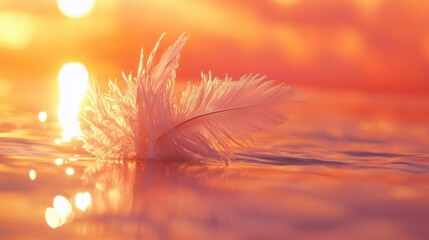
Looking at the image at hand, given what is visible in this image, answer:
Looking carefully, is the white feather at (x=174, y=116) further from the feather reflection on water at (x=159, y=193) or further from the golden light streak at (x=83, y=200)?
the golden light streak at (x=83, y=200)

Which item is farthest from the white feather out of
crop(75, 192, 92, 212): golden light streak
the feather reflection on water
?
crop(75, 192, 92, 212): golden light streak

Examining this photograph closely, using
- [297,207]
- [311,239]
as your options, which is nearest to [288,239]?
[311,239]

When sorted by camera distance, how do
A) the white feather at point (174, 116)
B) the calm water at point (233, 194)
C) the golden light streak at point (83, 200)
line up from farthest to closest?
the white feather at point (174, 116) → the golden light streak at point (83, 200) → the calm water at point (233, 194)

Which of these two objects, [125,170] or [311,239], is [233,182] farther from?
[311,239]

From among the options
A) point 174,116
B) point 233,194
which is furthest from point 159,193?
point 174,116

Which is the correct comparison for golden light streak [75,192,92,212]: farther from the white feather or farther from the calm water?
the white feather

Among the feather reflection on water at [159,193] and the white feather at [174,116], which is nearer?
the feather reflection on water at [159,193]

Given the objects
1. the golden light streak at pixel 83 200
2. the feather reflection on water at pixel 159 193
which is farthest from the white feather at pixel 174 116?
the golden light streak at pixel 83 200
